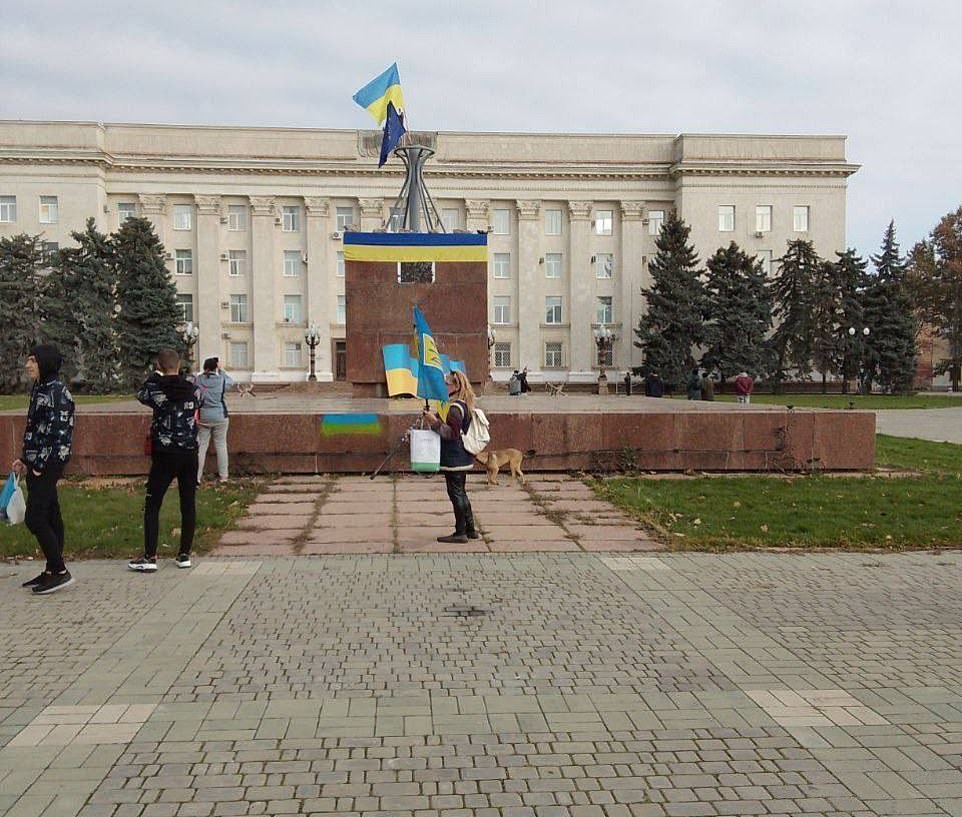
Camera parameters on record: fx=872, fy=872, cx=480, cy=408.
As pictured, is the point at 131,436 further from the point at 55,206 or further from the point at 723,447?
the point at 55,206

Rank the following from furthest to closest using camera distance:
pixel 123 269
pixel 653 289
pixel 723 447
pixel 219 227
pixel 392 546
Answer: pixel 219 227 → pixel 653 289 → pixel 123 269 → pixel 723 447 → pixel 392 546

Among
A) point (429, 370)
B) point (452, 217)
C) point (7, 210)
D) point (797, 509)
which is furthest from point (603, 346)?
point (429, 370)

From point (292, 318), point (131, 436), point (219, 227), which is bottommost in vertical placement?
point (131, 436)

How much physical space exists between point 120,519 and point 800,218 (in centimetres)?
5810

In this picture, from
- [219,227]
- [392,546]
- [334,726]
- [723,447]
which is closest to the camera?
[334,726]

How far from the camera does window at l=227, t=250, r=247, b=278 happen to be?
193 feet

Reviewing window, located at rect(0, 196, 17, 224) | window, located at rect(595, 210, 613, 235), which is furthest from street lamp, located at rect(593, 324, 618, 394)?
window, located at rect(0, 196, 17, 224)

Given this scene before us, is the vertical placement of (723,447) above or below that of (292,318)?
below

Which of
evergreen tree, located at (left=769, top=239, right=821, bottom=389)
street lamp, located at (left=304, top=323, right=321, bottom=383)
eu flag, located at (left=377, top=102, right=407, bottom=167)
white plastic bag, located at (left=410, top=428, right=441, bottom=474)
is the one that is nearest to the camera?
white plastic bag, located at (left=410, top=428, right=441, bottom=474)

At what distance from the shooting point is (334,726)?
395 centimetres

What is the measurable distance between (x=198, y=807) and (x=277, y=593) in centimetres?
320

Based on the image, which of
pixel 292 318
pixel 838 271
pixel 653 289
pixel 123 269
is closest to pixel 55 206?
pixel 123 269

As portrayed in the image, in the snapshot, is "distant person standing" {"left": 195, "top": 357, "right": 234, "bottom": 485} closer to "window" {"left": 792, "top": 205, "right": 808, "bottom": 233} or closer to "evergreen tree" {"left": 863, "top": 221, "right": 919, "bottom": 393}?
"evergreen tree" {"left": 863, "top": 221, "right": 919, "bottom": 393}

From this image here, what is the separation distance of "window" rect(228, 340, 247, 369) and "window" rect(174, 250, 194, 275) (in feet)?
18.6
